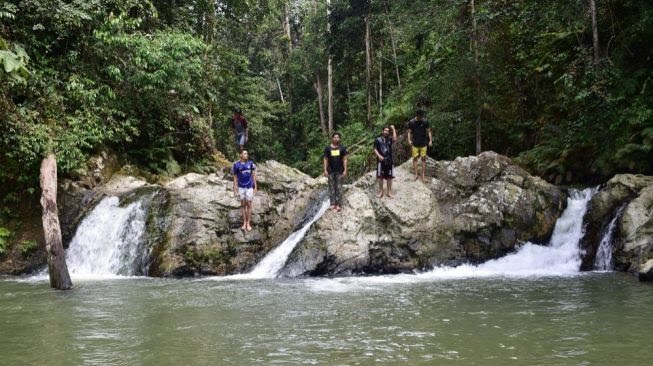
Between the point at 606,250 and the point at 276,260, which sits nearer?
the point at 606,250

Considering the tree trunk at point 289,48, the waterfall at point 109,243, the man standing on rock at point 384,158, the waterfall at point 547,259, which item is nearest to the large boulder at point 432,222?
the waterfall at point 547,259

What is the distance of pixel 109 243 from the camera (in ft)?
50.4

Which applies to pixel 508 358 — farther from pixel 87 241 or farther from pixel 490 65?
pixel 490 65

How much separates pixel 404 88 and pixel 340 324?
838 inches

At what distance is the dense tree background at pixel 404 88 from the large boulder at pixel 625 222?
1.85 meters

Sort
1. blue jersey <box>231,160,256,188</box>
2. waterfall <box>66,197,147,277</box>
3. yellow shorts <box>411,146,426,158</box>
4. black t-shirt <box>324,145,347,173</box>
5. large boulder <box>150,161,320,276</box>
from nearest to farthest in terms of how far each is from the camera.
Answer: large boulder <box>150,161,320,276</box> → black t-shirt <box>324,145,347,173</box> → blue jersey <box>231,160,256,188</box> → waterfall <box>66,197,147,277</box> → yellow shorts <box>411,146,426,158</box>

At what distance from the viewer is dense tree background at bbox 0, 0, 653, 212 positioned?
50.5 ft

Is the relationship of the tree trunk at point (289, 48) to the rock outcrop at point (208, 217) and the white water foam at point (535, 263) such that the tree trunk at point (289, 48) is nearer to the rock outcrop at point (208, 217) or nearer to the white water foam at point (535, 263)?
the rock outcrop at point (208, 217)

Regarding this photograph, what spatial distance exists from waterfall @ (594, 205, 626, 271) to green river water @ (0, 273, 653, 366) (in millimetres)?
1467

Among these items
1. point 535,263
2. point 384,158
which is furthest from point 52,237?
point 535,263

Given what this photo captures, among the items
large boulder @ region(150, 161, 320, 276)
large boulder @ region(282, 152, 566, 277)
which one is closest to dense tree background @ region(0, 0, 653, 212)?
large boulder @ region(282, 152, 566, 277)

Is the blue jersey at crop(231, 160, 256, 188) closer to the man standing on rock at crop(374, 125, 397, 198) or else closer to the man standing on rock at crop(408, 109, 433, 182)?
the man standing on rock at crop(374, 125, 397, 198)

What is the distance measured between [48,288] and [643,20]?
14.9 meters

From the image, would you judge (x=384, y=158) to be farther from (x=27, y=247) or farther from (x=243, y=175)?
(x=27, y=247)
